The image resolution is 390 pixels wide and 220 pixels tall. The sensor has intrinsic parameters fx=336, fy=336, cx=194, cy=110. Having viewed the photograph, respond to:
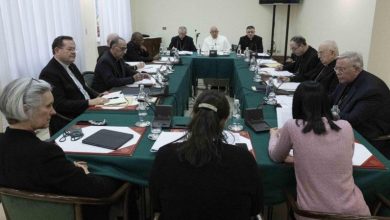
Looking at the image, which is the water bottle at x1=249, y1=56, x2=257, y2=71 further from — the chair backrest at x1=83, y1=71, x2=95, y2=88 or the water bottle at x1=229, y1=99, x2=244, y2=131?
the water bottle at x1=229, y1=99, x2=244, y2=131

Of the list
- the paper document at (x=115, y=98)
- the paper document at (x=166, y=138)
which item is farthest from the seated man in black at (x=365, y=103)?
the paper document at (x=115, y=98)

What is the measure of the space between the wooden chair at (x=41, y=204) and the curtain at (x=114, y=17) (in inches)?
203

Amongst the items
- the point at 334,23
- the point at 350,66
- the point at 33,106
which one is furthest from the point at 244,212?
the point at 334,23

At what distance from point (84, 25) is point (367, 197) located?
493cm

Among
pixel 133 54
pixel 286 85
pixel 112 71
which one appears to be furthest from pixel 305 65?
pixel 133 54

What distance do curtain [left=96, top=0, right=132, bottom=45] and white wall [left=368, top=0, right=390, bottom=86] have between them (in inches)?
174

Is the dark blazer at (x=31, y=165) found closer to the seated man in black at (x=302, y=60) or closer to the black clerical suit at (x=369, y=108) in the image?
the black clerical suit at (x=369, y=108)

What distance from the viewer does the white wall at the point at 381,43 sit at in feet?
13.1

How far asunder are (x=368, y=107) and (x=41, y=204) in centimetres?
212

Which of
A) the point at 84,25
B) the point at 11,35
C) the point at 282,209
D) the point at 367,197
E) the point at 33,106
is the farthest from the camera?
the point at 84,25

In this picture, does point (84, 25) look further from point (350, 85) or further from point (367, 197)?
point (367, 197)

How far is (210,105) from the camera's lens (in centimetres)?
129

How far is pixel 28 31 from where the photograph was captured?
3779 mm

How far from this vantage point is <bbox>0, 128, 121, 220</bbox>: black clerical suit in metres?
1.30
